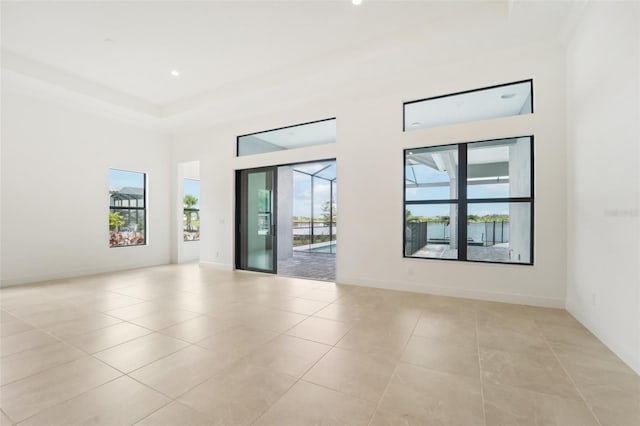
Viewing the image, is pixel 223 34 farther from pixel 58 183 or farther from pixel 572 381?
pixel 572 381

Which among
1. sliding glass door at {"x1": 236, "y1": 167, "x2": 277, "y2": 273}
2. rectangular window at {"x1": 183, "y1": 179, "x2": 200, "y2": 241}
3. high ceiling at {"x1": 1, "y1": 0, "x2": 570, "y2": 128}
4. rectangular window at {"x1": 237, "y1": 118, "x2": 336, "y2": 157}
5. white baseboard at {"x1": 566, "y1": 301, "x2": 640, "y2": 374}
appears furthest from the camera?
rectangular window at {"x1": 183, "y1": 179, "x2": 200, "y2": 241}

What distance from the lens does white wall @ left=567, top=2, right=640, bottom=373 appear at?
2.35 metres

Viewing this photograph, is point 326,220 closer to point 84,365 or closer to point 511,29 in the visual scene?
point 511,29

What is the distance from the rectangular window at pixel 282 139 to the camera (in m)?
6.09

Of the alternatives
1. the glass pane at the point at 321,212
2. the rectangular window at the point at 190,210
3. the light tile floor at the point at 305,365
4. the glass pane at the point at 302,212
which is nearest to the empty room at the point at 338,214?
the light tile floor at the point at 305,365

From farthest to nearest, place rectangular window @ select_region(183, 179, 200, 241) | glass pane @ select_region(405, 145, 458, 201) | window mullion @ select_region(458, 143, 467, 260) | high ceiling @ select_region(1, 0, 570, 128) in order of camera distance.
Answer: rectangular window @ select_region(183, 179, 200, 241), glass pane @ select_region(405, 145, 458, 201), window mullion @ select_region(458, 143, 467, 260), high ceiling @ select_region(1, 0, 570, 128)

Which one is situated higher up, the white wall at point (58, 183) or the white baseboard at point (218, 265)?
the white wall at point (58, 183)

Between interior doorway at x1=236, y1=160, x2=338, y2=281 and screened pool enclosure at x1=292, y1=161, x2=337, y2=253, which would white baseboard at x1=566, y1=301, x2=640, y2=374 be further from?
screened pool enclosure at x1=292, y1=161, x2=337, y2=253

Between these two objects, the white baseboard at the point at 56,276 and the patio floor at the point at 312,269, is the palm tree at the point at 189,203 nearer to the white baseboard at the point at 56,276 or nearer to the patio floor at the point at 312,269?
the white baseboard at the point at 56,276

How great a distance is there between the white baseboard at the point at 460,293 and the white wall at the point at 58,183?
528 centimetres

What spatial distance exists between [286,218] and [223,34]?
610 cm

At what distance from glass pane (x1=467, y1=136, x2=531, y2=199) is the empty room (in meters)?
0.03

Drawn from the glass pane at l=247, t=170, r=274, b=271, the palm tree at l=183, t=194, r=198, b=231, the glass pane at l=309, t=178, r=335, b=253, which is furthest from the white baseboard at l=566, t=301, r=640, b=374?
the palm tree at l=183, t=194, r=198, b=231

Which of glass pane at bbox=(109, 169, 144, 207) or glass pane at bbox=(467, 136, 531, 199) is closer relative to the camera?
glass pane at bbox=(467, 136, 531, 199)
